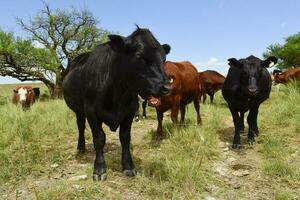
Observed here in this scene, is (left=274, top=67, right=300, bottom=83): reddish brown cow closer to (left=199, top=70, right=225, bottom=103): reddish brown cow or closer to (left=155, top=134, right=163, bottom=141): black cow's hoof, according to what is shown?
(left=199, top=70, right=225, bottom=103): reddish brown cow

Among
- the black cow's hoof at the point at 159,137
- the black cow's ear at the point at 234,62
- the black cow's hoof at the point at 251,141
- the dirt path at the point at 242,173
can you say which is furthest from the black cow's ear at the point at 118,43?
the black cow's hoof at the point at 251,141

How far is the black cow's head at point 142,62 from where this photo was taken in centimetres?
398

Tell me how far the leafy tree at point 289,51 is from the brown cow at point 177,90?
974 inches

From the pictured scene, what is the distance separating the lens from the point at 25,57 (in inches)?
1110

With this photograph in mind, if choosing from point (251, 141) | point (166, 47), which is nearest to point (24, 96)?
point (251, 141)

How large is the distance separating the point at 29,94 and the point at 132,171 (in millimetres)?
10946

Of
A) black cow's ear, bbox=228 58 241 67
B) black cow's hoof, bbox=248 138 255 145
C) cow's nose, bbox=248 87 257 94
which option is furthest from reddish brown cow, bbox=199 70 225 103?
cow's nose, bbox=248 87 257 94

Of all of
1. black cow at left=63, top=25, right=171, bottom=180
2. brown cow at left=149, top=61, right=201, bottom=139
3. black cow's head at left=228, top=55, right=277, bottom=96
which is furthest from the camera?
brown cow at left=149, top=61, right=201, bottom=139

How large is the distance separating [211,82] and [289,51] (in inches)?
716

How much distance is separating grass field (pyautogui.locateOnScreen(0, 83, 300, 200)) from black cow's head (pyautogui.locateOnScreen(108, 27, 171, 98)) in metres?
0.95

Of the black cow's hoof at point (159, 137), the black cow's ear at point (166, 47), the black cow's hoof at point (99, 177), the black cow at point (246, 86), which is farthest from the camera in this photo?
the black cow's hoof at point (159, 137)

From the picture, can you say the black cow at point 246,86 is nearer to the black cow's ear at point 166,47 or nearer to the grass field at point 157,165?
the grass field at point 157,165

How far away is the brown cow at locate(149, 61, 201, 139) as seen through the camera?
7.08 metres

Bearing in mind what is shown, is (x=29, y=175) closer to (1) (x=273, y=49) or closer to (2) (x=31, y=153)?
(2) (x=31, y=153)
